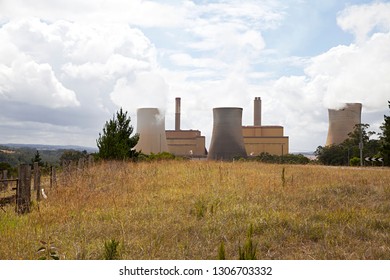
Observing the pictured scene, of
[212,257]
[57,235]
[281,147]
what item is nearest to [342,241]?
[212,257]

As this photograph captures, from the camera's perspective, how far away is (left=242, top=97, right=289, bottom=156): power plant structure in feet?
196

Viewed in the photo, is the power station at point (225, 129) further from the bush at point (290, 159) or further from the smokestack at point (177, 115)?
the smokestack at point (177, 115)

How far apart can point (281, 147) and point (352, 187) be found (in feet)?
170

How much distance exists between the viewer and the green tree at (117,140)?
62.4ft

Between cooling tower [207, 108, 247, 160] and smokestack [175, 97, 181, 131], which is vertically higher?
smokestack [175, 97, 181, 131]

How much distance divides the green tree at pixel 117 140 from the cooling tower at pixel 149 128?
22247mm

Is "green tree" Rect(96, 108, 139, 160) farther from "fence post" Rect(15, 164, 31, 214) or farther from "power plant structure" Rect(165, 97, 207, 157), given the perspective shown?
"power plant structure" Rect(165, 97, 207, 157)

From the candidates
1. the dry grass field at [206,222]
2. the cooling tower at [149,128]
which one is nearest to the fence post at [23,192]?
the dry grass field at [206,222]

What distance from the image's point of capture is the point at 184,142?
2522 inches

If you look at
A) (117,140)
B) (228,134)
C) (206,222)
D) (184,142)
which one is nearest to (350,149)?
(228,134)

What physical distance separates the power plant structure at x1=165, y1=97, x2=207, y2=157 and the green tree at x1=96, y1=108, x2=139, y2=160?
42.8 metres

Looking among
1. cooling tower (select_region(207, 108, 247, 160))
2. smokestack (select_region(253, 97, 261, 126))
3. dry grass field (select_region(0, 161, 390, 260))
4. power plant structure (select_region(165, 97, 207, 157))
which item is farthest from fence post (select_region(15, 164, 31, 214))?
smokestack (select_region(253, 97, 261, 126))

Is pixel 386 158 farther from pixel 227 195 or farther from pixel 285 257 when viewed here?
pixel 285 257

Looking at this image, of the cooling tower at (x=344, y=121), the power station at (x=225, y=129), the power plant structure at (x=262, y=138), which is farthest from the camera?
the power plant structure at (x=262, y=138)
